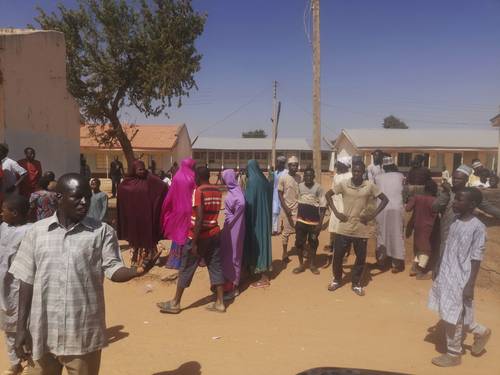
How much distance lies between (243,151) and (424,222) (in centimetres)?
3253

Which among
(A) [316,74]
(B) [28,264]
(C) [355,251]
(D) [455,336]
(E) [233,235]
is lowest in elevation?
(D) [455,336]

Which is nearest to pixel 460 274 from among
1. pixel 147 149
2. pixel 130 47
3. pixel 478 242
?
pixel 478 242

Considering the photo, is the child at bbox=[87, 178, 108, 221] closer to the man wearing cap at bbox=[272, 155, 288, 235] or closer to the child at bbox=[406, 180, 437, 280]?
the man wearing cap at bbox=[272, 155, 288, 235]

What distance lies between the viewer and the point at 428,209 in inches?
243

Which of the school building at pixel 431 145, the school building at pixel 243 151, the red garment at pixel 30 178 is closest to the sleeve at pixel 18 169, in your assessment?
the red garment at pixel 30 178

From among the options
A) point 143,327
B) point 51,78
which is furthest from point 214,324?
point 51,78

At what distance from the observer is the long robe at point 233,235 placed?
548 cm

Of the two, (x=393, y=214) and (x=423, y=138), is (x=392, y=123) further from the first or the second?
(x=393, y=214)

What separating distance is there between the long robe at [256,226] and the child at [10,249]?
3160 mm

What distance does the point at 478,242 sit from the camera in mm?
3654

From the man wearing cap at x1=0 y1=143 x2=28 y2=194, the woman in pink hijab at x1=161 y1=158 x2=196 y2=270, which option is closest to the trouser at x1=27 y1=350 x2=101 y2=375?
the woman in pink hijab at x1=161 y1=158 x2=196 y2=270

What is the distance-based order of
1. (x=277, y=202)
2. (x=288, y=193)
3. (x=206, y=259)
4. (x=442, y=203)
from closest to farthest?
(x=206, y=259) < (x=442, y=203) < (x=288, y=193) < (x=277, y=202)

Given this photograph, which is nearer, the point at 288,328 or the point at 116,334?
the point at 116,334

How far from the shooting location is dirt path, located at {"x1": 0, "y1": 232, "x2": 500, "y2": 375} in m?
3.80
